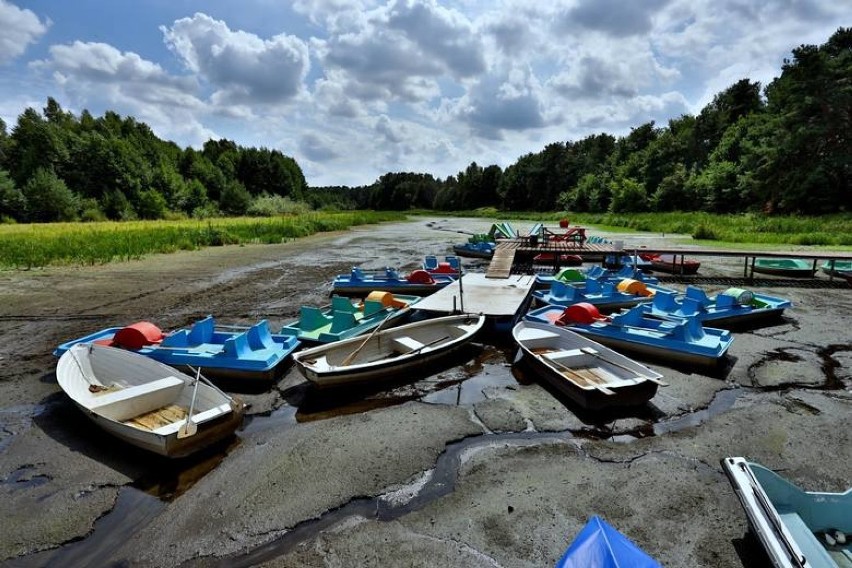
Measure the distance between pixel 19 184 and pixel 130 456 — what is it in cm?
6762

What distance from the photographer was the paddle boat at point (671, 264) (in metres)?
18.7

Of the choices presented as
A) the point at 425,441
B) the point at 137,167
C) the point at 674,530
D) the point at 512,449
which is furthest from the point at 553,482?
the point at 137,167

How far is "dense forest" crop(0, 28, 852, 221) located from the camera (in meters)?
35.2

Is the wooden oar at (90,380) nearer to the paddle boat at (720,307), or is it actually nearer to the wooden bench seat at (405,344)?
the wooden bench seat at (405,344)

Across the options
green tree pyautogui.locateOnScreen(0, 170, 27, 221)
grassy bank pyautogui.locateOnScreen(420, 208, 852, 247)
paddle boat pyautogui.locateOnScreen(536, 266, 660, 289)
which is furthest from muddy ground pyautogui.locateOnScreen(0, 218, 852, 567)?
green tree pyautogui.locateOnScreen(0, 170, 27, 221)

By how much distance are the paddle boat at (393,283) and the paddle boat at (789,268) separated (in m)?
12.9

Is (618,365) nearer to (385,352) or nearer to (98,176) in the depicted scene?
(385,352)

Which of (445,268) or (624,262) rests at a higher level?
(445,268)

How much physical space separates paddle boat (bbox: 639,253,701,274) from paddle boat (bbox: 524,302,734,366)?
33.8 ft

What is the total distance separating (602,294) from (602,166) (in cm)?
7926

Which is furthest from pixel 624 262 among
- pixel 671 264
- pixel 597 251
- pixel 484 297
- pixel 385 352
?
pixel 385 352

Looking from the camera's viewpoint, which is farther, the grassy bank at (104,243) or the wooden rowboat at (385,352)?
the grassy bank at (104,243)

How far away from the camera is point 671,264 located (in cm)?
1905

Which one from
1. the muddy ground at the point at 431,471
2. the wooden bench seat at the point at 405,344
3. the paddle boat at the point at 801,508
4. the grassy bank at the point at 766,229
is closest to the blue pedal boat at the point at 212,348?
the muddy ground at the point at 431,471
